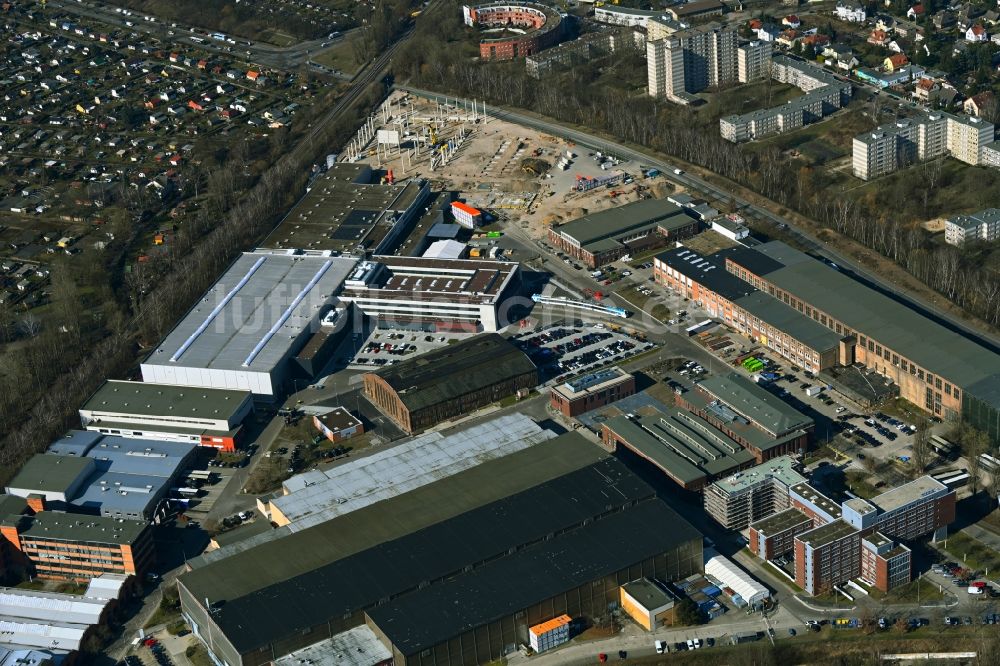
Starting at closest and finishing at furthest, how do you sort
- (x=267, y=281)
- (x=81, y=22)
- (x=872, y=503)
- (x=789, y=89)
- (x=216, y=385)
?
(x=872, y=503), (x=216, y=385), (x=267, y=281), (x=789, y=89), (x=81, y=22)

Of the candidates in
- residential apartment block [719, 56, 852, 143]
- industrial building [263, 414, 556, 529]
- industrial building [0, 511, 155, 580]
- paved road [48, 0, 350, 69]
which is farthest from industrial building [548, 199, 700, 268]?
paved road [48, 0, 350, 69]

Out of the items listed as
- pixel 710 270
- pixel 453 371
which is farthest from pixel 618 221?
pixel 453 371

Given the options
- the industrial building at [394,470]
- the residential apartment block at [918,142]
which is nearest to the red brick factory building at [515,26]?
the residential apartment block at [918,142]

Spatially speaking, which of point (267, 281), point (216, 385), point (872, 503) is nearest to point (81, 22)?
point (267, 281)

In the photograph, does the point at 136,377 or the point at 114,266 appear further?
the point at 114,266

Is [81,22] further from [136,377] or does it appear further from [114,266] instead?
[136,377]

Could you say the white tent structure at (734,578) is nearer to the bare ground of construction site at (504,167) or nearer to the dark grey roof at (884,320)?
the dark grey roof at (884,320)

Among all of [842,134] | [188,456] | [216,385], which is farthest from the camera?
[842,134]
